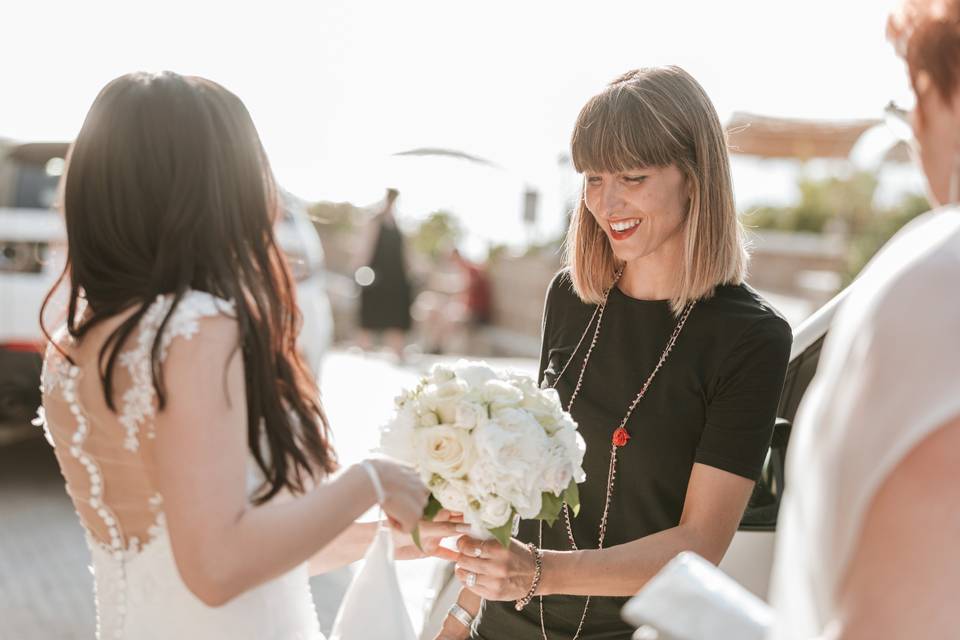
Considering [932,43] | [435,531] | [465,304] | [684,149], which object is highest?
[932,43]

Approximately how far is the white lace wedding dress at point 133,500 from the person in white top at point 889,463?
96cm

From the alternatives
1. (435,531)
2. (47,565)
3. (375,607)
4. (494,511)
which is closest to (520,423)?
(494,511)

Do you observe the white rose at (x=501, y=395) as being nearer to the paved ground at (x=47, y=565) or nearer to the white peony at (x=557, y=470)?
the white peony at (x=557, y=470)

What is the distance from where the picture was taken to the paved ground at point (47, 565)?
5.16 meters

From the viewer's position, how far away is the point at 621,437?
222cm

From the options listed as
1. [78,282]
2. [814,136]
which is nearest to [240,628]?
[78,282]

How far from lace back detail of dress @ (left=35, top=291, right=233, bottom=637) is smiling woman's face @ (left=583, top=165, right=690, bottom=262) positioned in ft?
3.21

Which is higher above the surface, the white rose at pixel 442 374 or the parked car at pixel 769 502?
the white rose at pixel 442 374

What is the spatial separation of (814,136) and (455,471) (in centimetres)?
1388

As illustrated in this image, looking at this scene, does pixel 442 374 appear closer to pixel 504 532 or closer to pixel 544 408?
pixel 544 408

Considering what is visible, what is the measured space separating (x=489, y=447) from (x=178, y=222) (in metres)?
0.65

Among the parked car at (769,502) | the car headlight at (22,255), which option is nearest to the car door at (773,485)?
the parked car at (769,502)

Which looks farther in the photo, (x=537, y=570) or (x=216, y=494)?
(x=537, y=570)

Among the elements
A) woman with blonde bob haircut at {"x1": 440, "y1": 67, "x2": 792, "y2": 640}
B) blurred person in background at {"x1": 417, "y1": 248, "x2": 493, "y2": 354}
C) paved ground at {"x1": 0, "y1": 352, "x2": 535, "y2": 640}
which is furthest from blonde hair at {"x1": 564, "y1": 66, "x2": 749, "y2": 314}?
blurred person in background at {"x1": 417, "y1": 248, "x2": 493, "y2": 354}
